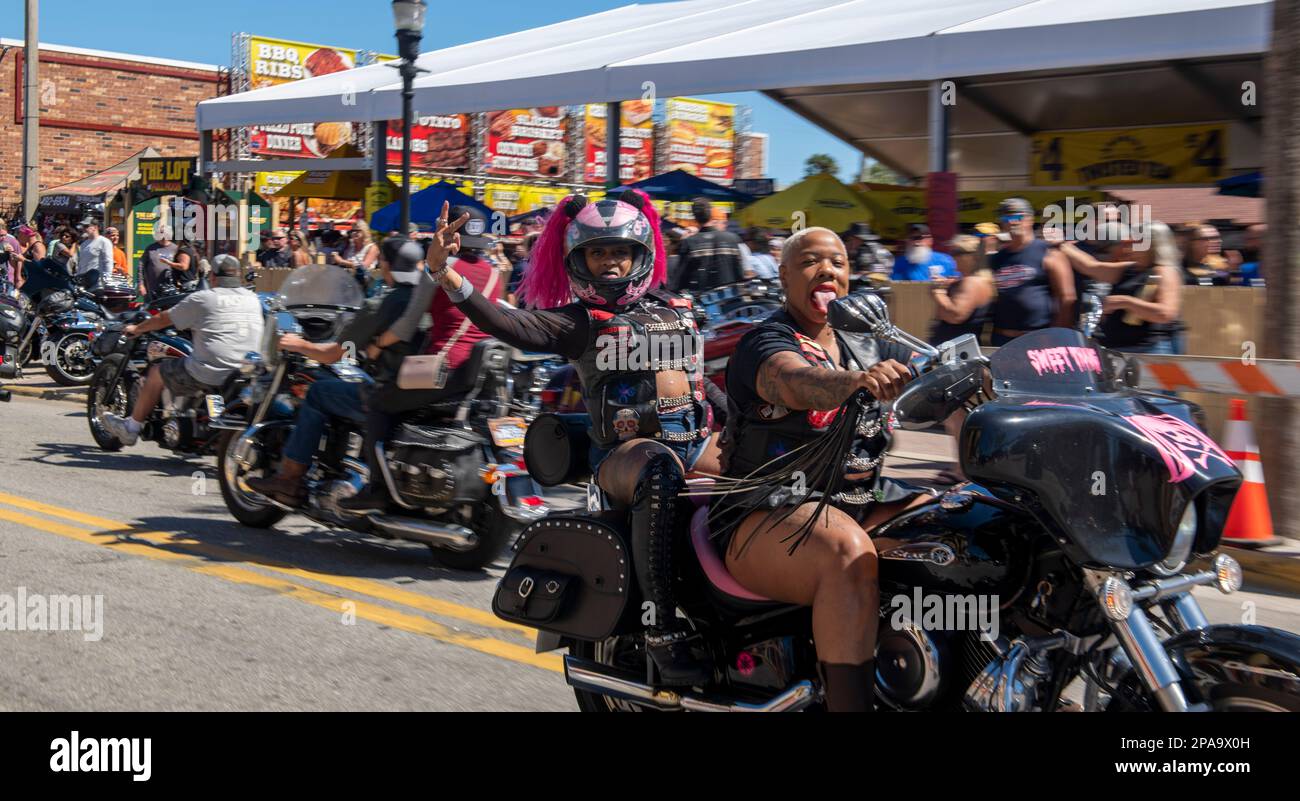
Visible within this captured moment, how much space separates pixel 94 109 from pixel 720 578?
36832mm

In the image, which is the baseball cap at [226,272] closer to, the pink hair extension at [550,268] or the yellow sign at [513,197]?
the pink hair extension at [550,268]

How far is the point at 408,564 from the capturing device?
22.5ft

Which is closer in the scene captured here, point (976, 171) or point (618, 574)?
point (618, 574)

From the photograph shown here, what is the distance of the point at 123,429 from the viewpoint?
9586 mm

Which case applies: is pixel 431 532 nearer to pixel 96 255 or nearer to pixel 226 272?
pixel 226 272

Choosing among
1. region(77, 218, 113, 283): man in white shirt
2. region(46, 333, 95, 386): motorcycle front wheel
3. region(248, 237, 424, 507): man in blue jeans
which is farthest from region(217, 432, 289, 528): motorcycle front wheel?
region(77, 218, 113, 283): man in white shirt

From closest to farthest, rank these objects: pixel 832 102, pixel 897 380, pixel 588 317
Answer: pixel 897 380
pixel 588 317
pixel 832 102

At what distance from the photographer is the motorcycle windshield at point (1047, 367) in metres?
3.03

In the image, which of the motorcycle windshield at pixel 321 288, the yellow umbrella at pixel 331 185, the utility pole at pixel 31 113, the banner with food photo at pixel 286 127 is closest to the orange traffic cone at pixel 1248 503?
the motorcycle windshield at pixel 321 288

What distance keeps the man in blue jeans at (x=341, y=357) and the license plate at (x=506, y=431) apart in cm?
57

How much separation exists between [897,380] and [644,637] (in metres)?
1.17

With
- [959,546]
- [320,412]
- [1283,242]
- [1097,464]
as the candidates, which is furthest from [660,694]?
[1283,242]
